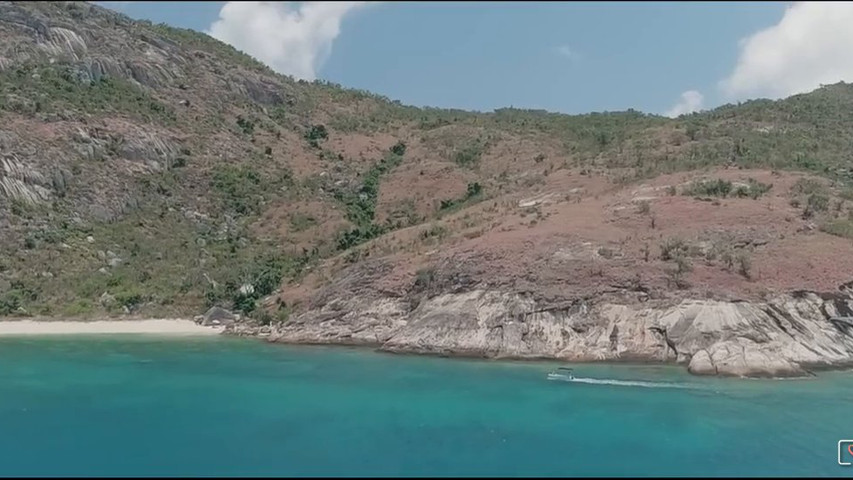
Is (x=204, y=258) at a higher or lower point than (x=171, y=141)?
lower

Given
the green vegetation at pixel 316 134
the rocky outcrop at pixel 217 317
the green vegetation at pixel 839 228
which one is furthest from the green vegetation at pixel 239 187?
the green vegetation at pixel 839 228

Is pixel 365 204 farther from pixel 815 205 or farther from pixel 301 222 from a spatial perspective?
pixel 815 205

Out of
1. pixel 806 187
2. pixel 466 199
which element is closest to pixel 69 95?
pixel 466 199

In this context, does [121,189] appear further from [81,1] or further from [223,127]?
[81,1]

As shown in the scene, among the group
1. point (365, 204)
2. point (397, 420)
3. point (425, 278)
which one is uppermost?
point (365, 204)

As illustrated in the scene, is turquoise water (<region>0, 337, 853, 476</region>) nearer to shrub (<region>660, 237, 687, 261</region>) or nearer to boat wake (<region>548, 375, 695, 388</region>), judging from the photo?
boat wake (<region>548, 375, 695, 388</region>)

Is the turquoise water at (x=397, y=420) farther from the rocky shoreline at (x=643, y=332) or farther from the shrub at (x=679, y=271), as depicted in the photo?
the shrub at (x=679, y=271)

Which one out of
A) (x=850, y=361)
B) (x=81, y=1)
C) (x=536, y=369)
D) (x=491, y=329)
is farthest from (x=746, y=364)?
(x=81, y=1)
